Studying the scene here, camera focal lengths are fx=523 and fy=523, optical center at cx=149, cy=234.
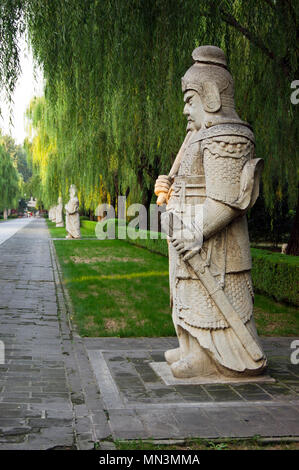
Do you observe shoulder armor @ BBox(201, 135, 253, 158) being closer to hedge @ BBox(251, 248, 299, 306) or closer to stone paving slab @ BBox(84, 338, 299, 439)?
stone paving slab @ BBox(84, 338, 299, 439)

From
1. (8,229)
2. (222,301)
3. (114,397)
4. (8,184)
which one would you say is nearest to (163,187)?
(222,301)

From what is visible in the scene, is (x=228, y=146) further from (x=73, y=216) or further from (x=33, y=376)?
(x=73, y=216)

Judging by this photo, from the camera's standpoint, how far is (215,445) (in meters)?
3.47

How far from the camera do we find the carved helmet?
4848 mm

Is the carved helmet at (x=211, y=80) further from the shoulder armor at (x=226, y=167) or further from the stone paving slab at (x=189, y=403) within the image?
the stone paving slab at (x=189, y=403)

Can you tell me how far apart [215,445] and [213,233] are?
6.28 ft

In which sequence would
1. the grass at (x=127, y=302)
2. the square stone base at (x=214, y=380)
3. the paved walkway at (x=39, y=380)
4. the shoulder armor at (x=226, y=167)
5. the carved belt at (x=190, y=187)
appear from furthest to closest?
the grass at (x=127, y=302) → the carved belt at (x=190, y=187) → the square stone base at (x=214, y=380) → the shoulder armor at (x=226, y=167) → the paved walkway at (x=39, y=380)

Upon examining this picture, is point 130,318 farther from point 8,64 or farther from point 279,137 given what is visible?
point 8,64

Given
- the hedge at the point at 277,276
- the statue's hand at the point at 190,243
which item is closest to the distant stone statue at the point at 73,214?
the hedge at the point at 277,276

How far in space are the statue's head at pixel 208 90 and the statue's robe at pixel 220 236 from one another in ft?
0.58

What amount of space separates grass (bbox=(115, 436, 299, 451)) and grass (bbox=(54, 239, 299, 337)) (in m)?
3.50

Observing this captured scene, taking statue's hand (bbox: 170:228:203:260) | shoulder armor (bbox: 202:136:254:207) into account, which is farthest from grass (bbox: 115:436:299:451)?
shoulder armor (bbox: 202:136:254:207)

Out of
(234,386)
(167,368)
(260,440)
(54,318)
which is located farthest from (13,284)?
(260,440)

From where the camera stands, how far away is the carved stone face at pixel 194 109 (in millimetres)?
4945
